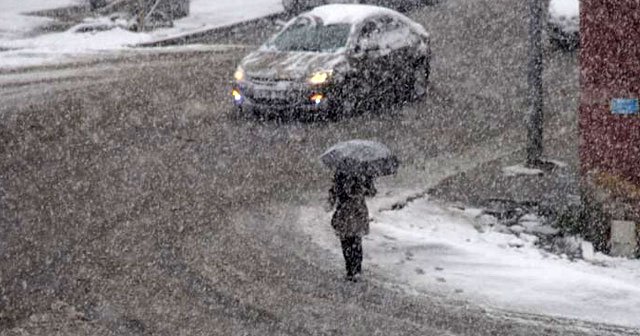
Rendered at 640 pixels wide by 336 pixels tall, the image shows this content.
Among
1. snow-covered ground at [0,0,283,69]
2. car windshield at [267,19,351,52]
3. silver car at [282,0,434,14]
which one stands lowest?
snow-covered ground at [0,0,283,69]

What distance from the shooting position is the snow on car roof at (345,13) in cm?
1799

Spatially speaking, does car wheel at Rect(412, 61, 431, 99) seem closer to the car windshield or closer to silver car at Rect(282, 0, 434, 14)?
the car windshield

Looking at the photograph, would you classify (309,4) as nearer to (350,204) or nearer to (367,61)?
(367,61)

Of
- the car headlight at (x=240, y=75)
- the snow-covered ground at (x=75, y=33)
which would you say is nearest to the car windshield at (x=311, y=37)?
the car headlight at (x=240, y=75)

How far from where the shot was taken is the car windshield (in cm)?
1738

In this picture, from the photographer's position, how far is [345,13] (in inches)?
717

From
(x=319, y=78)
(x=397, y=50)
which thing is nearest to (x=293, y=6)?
(x=397, y=50)

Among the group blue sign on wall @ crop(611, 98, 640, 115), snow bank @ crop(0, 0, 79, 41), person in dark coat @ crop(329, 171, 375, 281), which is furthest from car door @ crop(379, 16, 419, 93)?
snow bank @ crop(0, 0, 79, 41)

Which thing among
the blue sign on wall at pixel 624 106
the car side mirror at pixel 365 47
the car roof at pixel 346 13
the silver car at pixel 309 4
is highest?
the car roof at pixel 346 13

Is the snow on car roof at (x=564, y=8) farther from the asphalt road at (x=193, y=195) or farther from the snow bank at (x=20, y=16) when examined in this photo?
the snow bank at (x=20, y=16)

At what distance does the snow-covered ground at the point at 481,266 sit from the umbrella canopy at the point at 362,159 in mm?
1137

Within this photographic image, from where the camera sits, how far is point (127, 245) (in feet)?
34.8

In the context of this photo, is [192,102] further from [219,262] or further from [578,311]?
[578,311]

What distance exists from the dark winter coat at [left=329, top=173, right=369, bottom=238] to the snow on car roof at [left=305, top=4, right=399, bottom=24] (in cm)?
865
